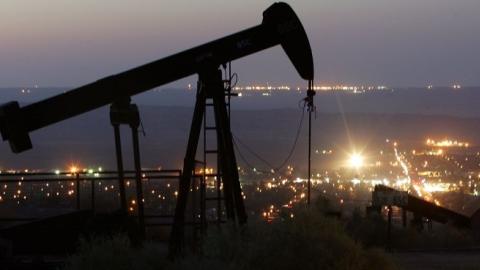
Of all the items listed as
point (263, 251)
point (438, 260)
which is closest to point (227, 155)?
point (263, 251)

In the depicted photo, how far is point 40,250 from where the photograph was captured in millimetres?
19125

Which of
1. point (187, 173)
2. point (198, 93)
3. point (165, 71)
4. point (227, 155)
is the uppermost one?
point (165, 71)

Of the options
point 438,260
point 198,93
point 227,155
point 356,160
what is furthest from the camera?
point 356,160

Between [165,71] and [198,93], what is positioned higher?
[165,71]

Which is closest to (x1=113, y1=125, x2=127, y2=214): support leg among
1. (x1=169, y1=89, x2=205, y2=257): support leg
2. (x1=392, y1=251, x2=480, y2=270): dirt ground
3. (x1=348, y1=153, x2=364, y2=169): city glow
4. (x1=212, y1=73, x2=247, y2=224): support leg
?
(x1=169, y1=89, x2=205, y2=257): support leg

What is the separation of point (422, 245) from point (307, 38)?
1216 centimetres

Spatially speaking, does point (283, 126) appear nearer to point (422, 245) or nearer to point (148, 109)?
point (148, 109)

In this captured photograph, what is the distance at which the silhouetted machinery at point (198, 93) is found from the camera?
661 inches

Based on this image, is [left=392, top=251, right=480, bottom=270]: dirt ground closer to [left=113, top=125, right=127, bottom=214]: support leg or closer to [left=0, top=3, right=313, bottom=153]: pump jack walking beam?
[left=0, top=3, right=313, bottom=153]: pump jack walking beam

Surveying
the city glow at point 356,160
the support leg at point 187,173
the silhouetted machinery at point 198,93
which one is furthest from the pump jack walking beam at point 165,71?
the city glow at point 356,160

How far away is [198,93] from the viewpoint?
55.6 ft

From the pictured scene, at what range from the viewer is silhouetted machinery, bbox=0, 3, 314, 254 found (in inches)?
661

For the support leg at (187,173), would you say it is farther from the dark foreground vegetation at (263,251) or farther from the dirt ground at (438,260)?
the dirt ground at (438,260)

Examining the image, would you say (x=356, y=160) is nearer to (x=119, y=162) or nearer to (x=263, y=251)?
(x=119, y=162)
